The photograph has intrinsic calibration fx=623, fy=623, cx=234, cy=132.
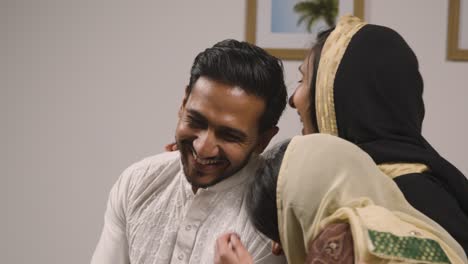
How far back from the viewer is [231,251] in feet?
4.65

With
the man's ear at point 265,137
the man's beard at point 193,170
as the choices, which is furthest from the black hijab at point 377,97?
the man's beard at point 193,170

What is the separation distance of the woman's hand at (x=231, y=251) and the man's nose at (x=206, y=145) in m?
0.20

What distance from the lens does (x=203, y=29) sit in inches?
106

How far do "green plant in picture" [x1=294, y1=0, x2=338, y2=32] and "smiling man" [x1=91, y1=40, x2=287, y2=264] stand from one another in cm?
105

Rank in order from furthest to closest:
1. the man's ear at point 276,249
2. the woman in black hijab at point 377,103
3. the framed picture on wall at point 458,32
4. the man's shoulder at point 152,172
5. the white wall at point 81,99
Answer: the white wall at point 81,99, the framed picture on wall at point 458,32, the man's shoulder at point 152,172, the man's ear at point 276,249, the woman in black hijab at point 377,103

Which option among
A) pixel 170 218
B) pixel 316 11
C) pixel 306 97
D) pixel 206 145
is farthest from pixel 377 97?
pixel 316 11

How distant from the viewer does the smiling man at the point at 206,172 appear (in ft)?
5.02

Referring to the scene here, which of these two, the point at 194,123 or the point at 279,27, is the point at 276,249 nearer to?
the point at 194,123

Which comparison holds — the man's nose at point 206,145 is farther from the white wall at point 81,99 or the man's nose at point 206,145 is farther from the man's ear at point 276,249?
the white wall at point 81,99

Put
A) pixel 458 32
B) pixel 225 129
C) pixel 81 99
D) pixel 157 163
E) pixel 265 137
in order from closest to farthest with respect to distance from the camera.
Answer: pixel 225 129 < pixel 265 137 < pixel 157 163 < pixel 458 32 < pixel 81 99

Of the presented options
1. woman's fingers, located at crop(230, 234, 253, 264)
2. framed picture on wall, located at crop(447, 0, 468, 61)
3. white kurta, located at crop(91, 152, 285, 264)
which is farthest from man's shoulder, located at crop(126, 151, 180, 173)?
framed picture on wall, located at crop(447, 0, 468, 61)

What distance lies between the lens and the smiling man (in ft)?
5.02

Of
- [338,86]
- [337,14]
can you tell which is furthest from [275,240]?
Answer: [337,14]

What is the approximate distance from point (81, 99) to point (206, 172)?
1374mm
